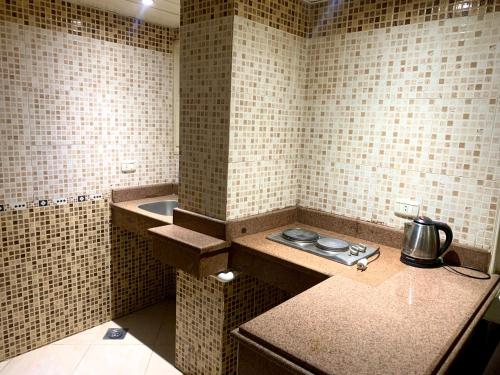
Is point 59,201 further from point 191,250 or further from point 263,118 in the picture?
point 263,118

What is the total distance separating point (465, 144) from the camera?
5.03 feet

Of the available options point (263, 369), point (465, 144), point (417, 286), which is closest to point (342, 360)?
point (263, 369)

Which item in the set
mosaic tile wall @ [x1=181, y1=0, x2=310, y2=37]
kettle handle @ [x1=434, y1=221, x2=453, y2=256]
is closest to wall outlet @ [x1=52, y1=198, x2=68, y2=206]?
mosaic tile wall @ [x1=181, y1=0, x2=310, y2=37]

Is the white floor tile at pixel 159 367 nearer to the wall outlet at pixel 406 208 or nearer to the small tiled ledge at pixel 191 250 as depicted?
the small tiled ledge at pixel 191 250

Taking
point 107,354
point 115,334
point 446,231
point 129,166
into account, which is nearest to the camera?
point 446,231

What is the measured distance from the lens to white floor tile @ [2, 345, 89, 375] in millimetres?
2168

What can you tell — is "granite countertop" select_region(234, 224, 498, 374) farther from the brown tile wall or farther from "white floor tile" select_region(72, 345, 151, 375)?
the brown tile wall

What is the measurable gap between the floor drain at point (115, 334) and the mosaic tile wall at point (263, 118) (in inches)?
56.2

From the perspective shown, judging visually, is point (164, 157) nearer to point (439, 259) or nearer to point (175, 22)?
point (175, 22)

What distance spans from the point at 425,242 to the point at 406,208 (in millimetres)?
245

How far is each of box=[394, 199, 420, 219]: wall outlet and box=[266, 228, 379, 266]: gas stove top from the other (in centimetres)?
21

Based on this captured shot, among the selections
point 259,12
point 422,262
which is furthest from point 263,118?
point 422,262

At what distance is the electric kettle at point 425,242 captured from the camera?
59.0 inches

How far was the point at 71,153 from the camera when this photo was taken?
2.39m
